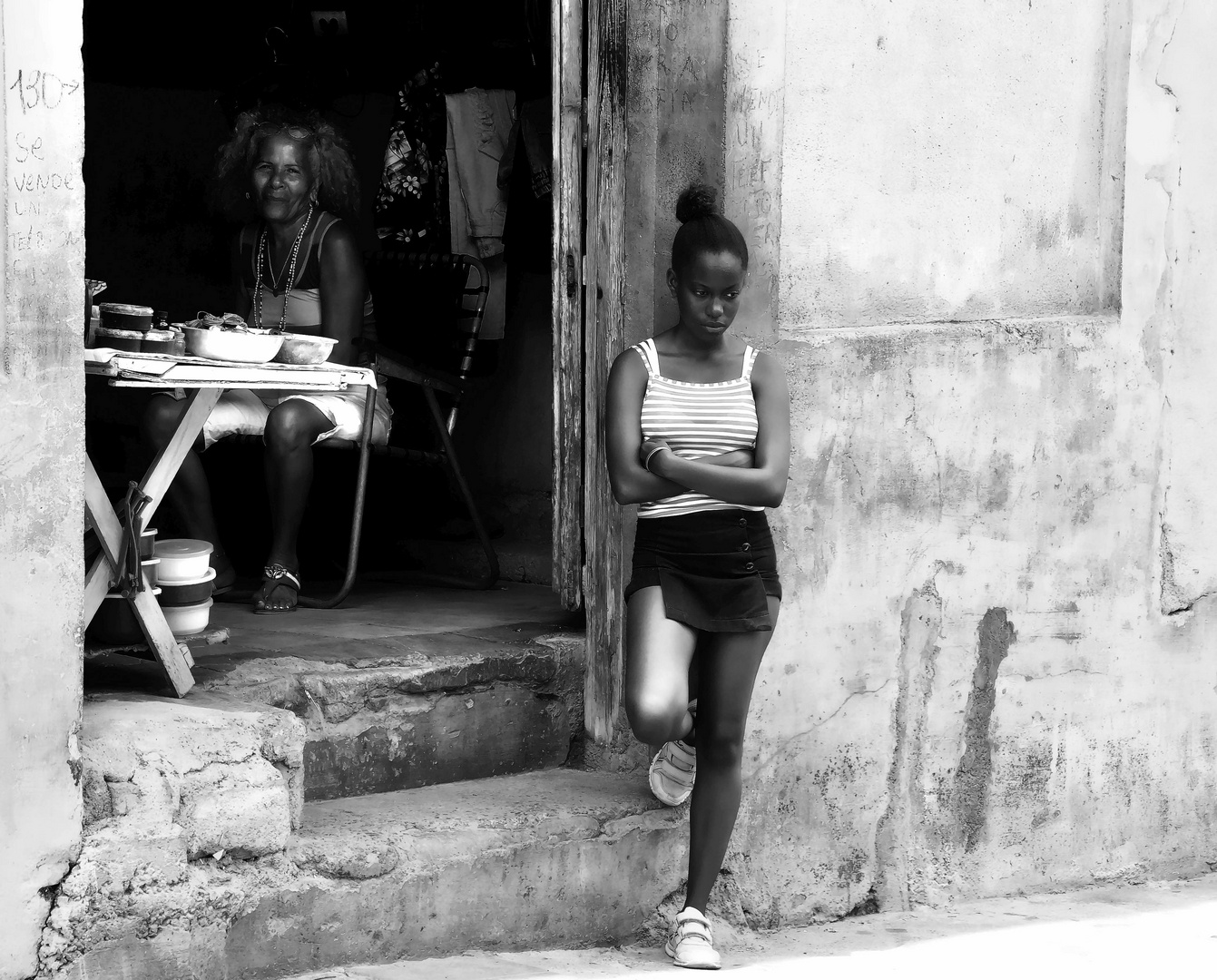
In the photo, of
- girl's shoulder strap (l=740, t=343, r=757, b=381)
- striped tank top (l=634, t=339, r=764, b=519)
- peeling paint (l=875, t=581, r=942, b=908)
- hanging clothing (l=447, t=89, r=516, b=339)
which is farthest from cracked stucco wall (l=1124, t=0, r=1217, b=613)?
hanging clothing (l=447, t=89, r=516, b=339)

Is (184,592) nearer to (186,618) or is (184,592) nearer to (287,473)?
(186,618)

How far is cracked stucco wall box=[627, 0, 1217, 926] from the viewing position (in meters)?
4.01

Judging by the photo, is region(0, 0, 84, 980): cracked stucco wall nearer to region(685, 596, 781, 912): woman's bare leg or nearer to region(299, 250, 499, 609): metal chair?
region(685, 596, 781, 912): woman's bare leg

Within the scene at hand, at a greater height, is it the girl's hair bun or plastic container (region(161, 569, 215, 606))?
the girl's hair bun

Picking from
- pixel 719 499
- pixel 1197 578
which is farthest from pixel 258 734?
pixel 1197 578

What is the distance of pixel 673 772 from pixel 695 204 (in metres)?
1.45

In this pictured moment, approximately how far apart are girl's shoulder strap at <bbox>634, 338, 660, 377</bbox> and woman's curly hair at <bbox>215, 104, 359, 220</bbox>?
6.69ft

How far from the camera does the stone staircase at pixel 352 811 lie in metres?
3.11

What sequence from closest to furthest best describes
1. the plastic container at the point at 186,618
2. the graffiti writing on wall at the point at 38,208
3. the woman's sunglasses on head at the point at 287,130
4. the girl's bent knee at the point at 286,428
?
the graffiti writing on wall at the point at 38,208 → the plastic container at the point at 186,618 → the girl's bent knee at the point at 286,428 → the woman's sunglasses on head at the point at 287,130

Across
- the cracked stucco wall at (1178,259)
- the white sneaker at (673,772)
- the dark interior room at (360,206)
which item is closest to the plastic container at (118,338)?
the white sneaker at (673,772)

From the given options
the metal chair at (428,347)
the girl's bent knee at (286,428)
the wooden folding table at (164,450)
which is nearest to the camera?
the wooden folding table at (164,450)

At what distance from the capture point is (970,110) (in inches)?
167

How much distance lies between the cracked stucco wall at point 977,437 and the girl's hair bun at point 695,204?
0.12 m

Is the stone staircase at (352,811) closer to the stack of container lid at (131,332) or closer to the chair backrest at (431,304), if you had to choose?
the stack of container lid at (131,332)
